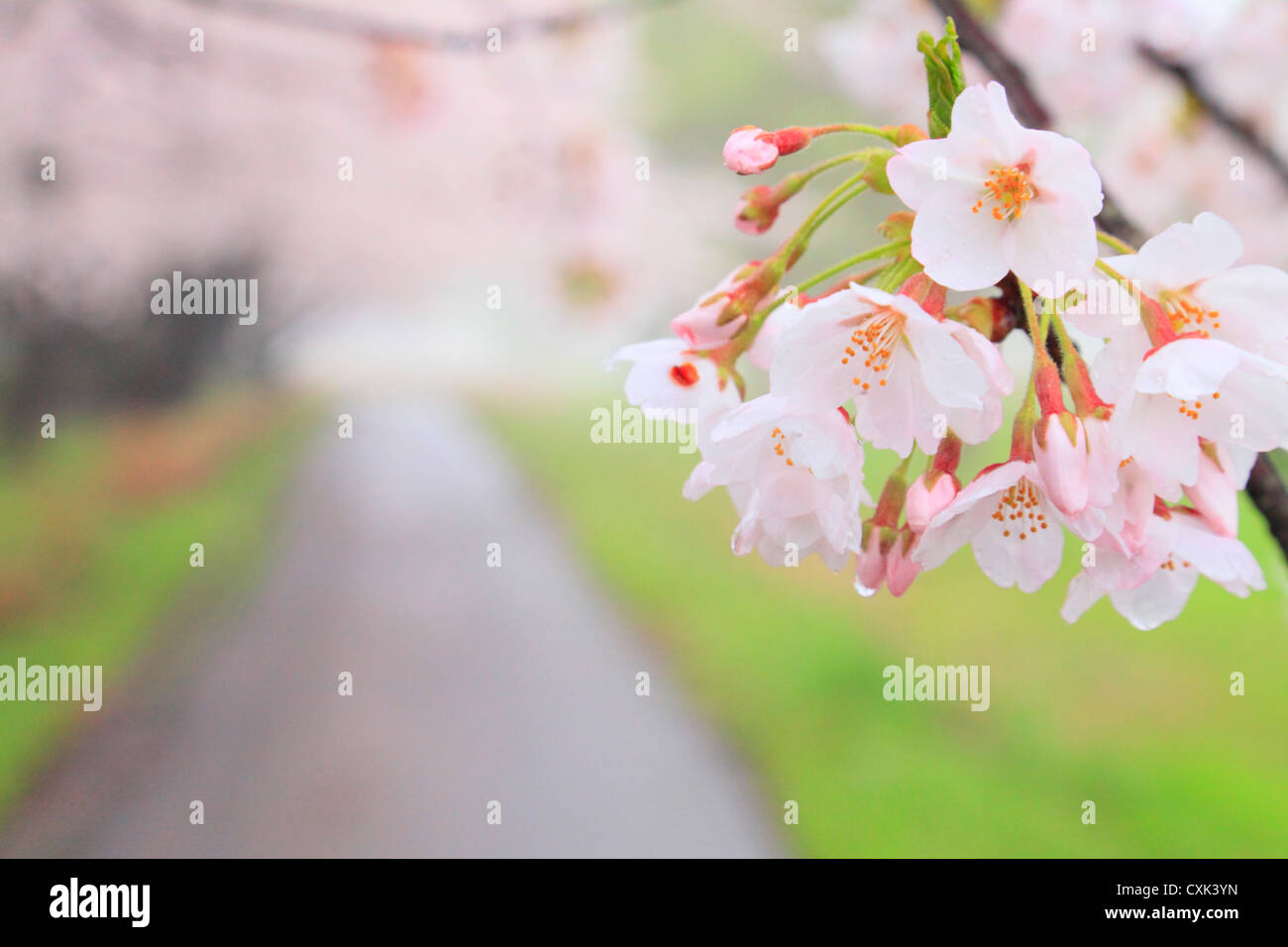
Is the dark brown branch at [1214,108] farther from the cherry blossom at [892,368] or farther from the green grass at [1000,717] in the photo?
the green grass at [1000,717]

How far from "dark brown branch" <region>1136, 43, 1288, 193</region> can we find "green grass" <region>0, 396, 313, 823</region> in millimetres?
2277

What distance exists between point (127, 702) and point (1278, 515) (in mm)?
2549

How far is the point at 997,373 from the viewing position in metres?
0.29

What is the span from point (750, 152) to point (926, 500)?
0.15 meters

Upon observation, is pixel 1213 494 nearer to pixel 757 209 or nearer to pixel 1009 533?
pixel 1009 533

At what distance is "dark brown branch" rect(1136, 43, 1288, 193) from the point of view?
619 mm

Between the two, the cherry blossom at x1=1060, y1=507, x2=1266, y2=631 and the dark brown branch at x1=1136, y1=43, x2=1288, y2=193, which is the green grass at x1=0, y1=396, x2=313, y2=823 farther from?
the dark brown branch at x1=1136, y1=43, x2=1288, y2=193

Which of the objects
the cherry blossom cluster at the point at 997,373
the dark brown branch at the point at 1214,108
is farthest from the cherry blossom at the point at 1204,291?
the dark brown branch at the point at 1214,108

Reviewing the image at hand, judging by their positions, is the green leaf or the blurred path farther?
the blurred path

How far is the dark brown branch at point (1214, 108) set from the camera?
0.62 metres

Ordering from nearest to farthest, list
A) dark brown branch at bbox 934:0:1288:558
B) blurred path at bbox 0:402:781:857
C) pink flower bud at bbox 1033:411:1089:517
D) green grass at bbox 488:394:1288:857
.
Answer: pink flower bud at bbox 1033:411:1089:517, dark brown branch at bbox 934:0:1288:558, green grass at bbox 488:394:1288:857, blurred path at bbox 0:402:781:857

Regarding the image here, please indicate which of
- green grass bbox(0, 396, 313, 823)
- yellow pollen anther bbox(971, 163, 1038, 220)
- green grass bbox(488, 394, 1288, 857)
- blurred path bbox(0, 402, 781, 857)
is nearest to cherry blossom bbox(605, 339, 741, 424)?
yellow pollen anther bbox(971, 163, 1038, 220)

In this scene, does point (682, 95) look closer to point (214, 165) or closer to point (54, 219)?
point (214, 165)
